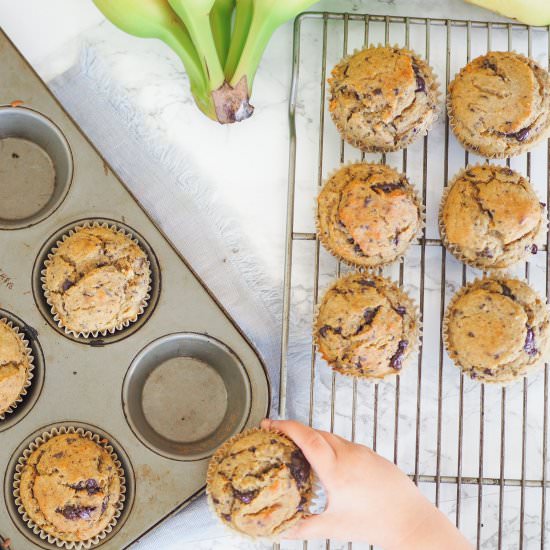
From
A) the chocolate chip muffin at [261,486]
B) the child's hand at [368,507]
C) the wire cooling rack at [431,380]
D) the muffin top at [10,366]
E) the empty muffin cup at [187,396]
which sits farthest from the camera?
the wire cooling rack at [431,380]

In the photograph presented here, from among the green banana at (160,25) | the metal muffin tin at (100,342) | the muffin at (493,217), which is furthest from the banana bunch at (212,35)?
the muffin at (493,217)

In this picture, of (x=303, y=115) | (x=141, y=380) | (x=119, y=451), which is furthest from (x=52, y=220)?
(x=303, y=115)

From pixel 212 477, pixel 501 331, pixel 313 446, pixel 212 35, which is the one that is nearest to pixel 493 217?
pixel 501 331

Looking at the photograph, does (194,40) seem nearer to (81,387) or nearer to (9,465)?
(81,387)

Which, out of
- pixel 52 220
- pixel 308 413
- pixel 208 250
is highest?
pixel 52 220

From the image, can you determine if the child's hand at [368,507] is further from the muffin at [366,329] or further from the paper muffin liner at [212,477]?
the muffin at [366,329]

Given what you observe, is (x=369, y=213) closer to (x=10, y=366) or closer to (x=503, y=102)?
(x=503, y=102)
